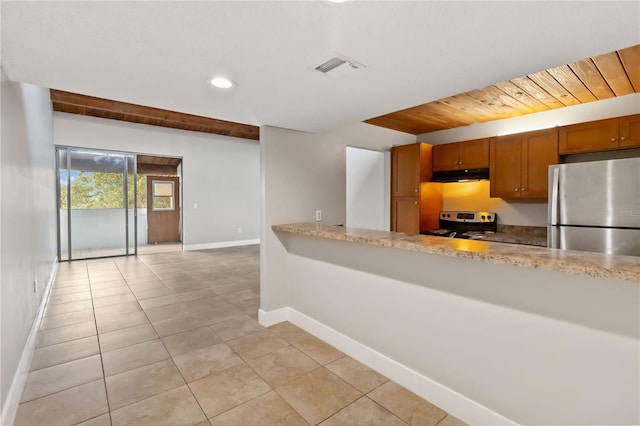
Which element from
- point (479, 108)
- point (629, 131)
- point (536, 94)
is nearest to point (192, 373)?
point (479, 108)

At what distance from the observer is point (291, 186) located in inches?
125

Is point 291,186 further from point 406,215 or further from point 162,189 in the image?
point 162,189

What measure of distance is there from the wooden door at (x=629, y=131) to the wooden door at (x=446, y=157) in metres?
1.68

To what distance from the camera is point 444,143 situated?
4.75 meters

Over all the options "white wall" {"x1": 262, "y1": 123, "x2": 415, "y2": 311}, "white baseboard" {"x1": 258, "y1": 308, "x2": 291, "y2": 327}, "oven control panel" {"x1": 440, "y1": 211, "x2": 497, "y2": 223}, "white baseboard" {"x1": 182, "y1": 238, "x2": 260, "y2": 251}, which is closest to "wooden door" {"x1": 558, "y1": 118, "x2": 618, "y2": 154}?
"oven control panel" {"x1": 440, "y1": 211, "x2": 497, "y2": 223}

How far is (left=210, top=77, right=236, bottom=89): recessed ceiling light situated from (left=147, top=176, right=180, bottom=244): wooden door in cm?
797

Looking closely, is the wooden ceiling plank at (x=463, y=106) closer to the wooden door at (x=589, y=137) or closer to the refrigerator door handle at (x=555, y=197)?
Result: the wooden door at (x=589, y=137)

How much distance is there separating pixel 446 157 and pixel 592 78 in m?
1.85

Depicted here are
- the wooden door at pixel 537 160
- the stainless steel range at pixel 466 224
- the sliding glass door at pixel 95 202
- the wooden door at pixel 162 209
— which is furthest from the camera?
the wooden door at pixel 162 209

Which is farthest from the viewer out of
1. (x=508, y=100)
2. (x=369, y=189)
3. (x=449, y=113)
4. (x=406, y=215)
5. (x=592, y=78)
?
(x=369, y=189)

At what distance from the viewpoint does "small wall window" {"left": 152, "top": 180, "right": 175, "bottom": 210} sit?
884 centimetres

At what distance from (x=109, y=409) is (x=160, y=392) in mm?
279

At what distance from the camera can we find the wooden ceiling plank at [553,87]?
9.12 feet

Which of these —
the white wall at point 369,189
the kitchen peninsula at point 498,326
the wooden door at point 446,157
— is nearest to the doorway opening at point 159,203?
the white wall at point 369,189
